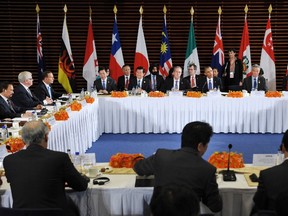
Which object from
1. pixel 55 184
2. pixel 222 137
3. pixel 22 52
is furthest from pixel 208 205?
pixel 22 52

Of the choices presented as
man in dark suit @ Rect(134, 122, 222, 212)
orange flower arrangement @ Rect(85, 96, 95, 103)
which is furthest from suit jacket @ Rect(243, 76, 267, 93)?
man in dark suit @ Rect(134, 122, 222, 212)

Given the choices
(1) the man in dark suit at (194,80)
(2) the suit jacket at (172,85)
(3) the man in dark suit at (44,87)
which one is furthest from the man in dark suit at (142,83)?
(3) the man in dark suit at (44,87)

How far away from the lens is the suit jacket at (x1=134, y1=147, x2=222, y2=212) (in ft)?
8.60

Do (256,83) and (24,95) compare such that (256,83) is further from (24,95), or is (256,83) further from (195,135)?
(195,135)

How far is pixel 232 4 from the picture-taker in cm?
1012

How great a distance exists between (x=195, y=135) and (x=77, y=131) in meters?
3.91

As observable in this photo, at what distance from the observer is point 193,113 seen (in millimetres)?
7684

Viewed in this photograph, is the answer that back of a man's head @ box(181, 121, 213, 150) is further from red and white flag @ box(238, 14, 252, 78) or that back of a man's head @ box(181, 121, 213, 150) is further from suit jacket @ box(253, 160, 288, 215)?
red and white flag @ box(238, 14, 252, 78)

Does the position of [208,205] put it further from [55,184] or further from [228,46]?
[228,46]

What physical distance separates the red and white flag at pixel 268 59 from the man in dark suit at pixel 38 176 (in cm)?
775

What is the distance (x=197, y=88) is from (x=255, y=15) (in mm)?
2899

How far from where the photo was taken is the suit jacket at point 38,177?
2.73 m

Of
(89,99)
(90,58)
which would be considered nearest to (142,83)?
(89,99)

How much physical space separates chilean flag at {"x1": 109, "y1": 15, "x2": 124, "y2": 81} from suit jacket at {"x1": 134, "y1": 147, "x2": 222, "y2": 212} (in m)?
7.32
